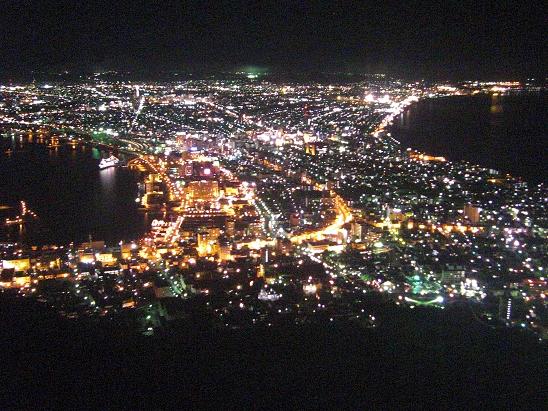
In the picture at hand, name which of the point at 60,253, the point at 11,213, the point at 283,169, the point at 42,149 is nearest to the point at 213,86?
the point at 42,149

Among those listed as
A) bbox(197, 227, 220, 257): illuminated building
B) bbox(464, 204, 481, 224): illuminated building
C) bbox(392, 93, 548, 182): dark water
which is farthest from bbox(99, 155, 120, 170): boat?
bbox(464, 204, 481, 224): illuminated building

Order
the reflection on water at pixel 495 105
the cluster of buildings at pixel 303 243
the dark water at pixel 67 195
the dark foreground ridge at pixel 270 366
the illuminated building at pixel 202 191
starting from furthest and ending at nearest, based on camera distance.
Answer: the reflection on water at pixel 495 105
the illuminated building at pixel 202 191
the dark water at pixel 67 195
the cluster of buildings at pixel 303 243
the dark foreground ridge at pixel 270 366

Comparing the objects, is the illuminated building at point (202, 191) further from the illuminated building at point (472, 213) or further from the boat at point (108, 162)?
the illuminated building at point (472, 213)

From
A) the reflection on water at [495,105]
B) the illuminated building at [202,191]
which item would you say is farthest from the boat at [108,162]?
the reflection on water at [495,105]

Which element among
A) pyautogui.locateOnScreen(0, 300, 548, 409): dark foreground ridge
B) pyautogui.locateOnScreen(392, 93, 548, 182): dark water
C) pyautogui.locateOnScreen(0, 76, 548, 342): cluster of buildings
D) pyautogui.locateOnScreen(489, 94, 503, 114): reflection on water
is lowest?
pyautogui.locateOnScreen(0, 300, 548, 409): dark foreground ridge

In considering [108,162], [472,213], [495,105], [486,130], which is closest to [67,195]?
[108,162]

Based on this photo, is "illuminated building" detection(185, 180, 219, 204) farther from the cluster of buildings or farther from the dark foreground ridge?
the dark foreground ridge

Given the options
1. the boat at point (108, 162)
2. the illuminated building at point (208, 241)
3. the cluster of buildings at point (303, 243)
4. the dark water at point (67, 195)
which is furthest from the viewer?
the boat at point (108, 162)
